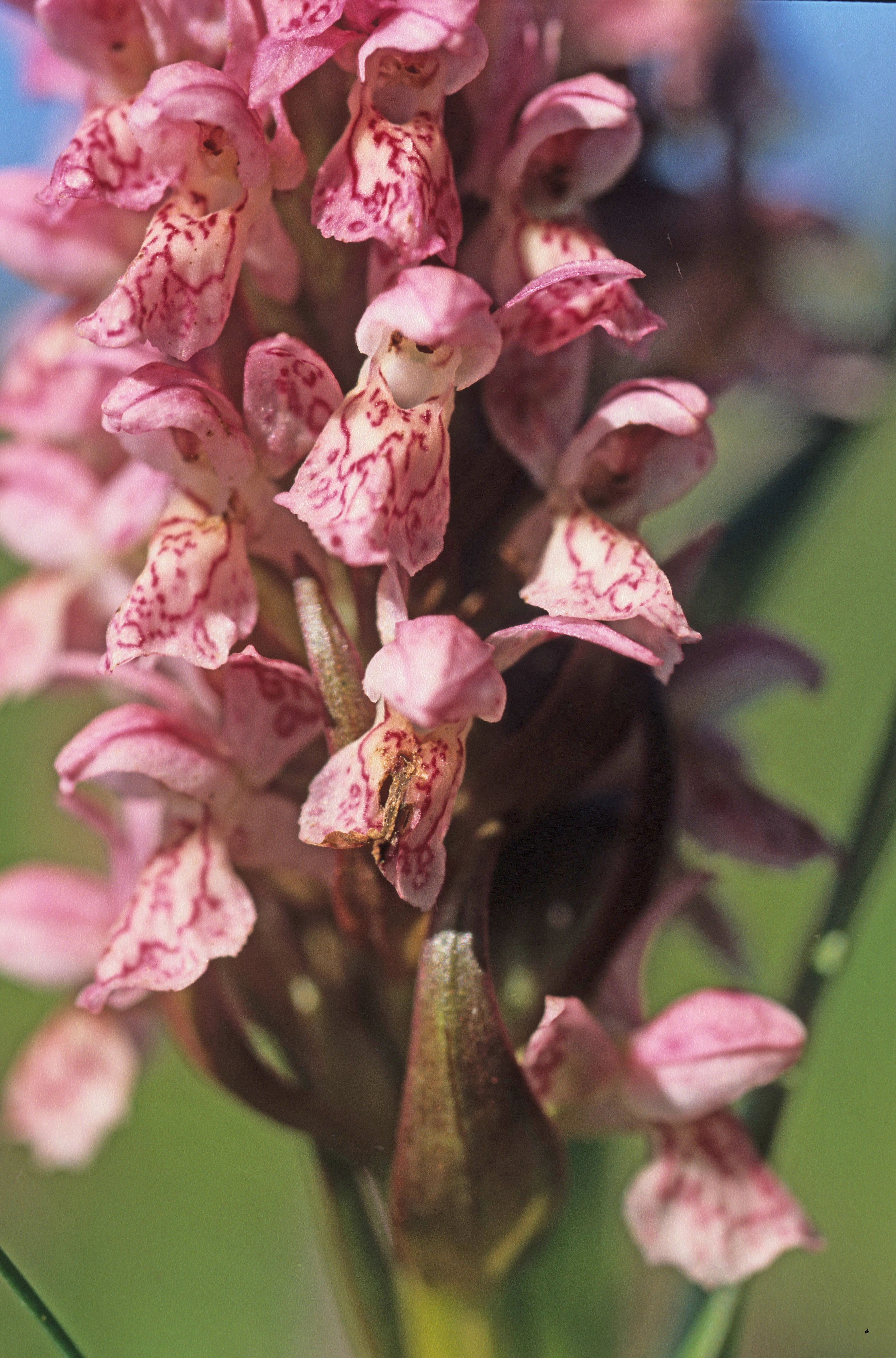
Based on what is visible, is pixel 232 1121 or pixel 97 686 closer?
pixel 97 686

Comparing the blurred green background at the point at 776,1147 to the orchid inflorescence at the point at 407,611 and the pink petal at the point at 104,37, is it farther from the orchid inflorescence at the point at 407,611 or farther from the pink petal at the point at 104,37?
the pink petal at the point at 104,37

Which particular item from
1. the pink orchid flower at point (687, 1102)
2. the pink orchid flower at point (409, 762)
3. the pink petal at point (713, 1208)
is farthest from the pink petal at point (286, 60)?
the pink petal at point (713, 1208)

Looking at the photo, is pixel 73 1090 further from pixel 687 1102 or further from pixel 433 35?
pixel 433 35

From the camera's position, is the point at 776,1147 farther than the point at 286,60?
Yes

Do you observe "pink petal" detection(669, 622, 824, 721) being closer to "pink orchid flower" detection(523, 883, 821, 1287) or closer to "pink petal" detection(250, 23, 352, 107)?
"pink orchid flower" detection(523, 883, 821, 1287)

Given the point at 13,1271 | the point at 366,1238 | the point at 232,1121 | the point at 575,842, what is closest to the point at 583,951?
the point at 575,842

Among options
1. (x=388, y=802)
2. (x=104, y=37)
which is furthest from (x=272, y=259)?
(x=388, y=802)

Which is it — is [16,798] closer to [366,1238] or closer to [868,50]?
[366,1238]
